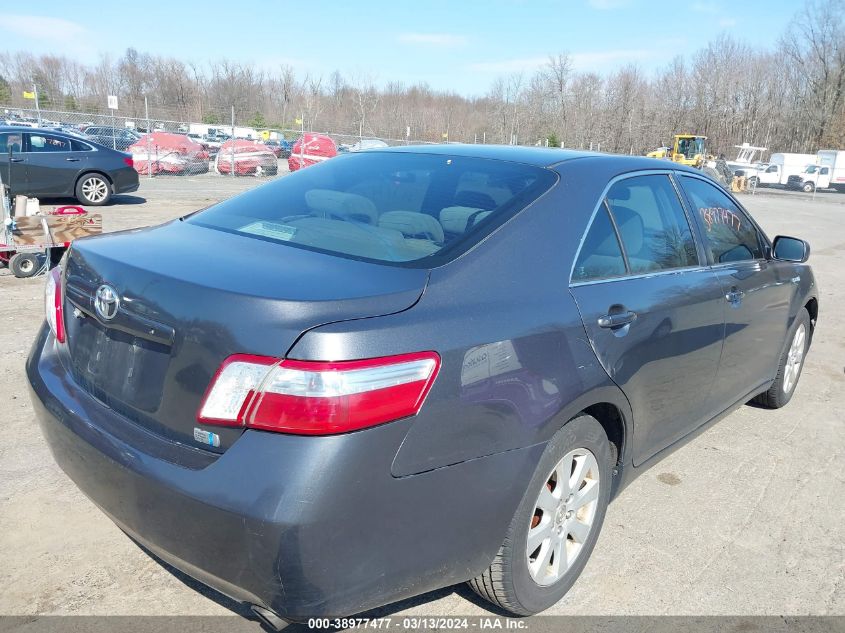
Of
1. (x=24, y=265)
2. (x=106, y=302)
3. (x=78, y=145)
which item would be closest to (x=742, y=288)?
(x=106, y=302)

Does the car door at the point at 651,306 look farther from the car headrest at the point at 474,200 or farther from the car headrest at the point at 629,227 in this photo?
the car headrest at the point at 474,200

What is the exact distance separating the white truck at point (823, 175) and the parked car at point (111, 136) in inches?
1424

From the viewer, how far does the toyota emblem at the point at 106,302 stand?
2.13 metres

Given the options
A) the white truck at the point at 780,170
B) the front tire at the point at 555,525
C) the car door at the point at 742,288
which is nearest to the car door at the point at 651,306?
the car door at the point at 742,288

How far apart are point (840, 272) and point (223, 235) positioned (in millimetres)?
11585

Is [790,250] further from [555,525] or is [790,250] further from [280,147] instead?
[280,147]

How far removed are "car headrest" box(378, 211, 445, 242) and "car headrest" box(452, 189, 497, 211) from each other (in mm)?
165

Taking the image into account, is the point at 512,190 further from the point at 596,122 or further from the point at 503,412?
the point at 596,122

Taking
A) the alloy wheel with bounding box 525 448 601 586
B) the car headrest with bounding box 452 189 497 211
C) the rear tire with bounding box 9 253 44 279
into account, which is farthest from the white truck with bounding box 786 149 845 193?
the alloy wheel with bounding box 525 448 601 586

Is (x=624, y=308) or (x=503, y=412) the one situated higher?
(x=624, y=308)

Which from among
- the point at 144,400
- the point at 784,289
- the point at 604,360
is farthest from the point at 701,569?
the point at 144,400

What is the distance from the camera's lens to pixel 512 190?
2.70 meters

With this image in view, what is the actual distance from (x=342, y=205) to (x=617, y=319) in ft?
3.87

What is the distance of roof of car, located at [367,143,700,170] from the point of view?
9.82 ft
